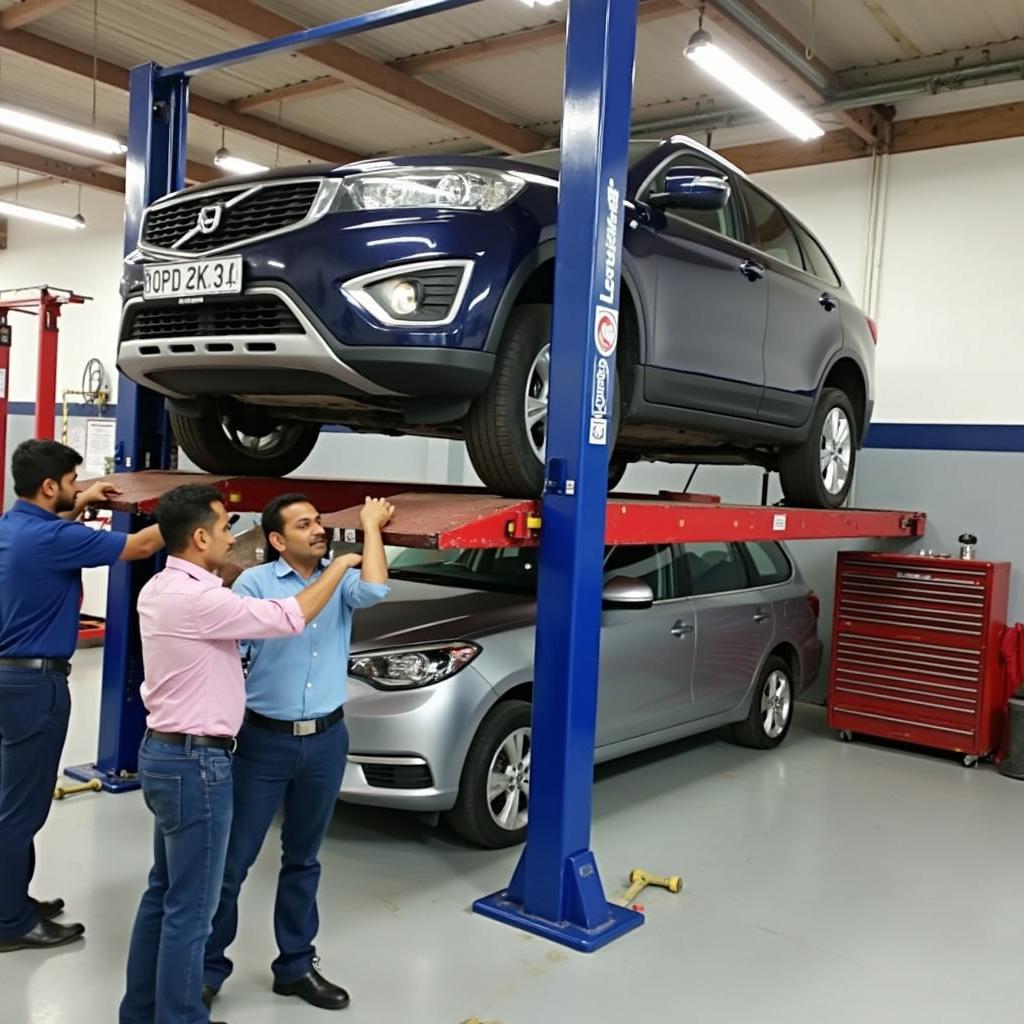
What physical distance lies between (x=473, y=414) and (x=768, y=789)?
286 centimetres

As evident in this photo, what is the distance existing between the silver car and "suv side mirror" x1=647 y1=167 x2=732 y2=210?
1452 mm

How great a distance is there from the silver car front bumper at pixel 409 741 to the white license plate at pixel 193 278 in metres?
1.47

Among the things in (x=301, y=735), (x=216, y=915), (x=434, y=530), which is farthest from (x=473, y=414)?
(x=216, y=915)

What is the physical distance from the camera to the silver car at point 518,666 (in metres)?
3.67

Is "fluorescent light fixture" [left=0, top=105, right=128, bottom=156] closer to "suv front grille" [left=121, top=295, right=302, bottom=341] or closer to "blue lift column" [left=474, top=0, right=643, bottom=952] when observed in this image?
"suv front grille" [left=121, top=295, right=302, bottom=341]

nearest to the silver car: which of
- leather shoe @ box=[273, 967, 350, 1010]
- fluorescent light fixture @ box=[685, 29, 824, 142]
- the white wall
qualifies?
leather shoe @ box=[273, 967, 350, 1010]

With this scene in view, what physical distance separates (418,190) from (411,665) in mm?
1651

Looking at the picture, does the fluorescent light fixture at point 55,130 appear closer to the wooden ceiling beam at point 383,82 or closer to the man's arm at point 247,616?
the wooden ceiling beam at point 383,82

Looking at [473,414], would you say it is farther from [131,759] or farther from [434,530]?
[131,759]

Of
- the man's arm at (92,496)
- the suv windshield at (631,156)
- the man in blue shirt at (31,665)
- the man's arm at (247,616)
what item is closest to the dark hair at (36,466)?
the man in blue shirt at (31,665)

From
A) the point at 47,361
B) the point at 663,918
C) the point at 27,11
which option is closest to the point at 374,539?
the point at 663,918

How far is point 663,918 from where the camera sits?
351 cm

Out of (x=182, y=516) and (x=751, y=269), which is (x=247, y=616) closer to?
(x=182, y=516)

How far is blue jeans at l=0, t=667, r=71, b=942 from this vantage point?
2.95 m
